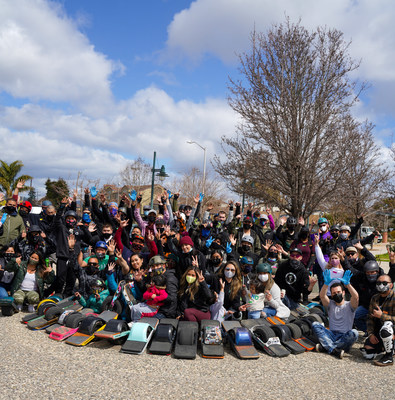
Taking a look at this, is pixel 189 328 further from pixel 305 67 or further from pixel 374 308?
pixel 305 67

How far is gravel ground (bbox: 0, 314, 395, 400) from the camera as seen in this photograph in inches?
166

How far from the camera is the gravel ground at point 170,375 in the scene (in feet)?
13.8

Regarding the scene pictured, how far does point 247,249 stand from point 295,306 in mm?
1594

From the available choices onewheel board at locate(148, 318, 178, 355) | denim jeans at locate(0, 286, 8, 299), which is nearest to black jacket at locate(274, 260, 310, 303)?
onewheel board at locate(148, 318, 178, 355)

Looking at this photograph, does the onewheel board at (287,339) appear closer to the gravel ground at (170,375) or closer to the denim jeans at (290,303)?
the gravel ground at (170,375)

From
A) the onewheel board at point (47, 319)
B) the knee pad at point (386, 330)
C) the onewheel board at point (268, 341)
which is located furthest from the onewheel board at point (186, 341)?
the knee pad at point (386, 330)

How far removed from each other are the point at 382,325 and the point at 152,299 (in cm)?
378

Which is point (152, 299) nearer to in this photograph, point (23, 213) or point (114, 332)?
point (114, 332)

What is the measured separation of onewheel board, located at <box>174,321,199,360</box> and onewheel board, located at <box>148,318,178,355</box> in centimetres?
11

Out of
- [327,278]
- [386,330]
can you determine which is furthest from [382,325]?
[327,278]

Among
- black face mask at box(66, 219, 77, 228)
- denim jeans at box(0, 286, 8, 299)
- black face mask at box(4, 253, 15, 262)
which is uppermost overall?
black face mask at box(66, 219, 77, 228)

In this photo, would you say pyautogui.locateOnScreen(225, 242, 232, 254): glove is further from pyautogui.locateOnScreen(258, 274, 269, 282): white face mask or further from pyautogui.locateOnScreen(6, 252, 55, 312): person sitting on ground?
pyautogui.locateOnScreen(6, 252, 55, 312): person sitting on ground

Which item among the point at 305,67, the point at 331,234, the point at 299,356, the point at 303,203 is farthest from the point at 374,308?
the point at 305,67

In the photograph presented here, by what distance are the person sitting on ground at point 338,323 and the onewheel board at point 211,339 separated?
1606 mm
